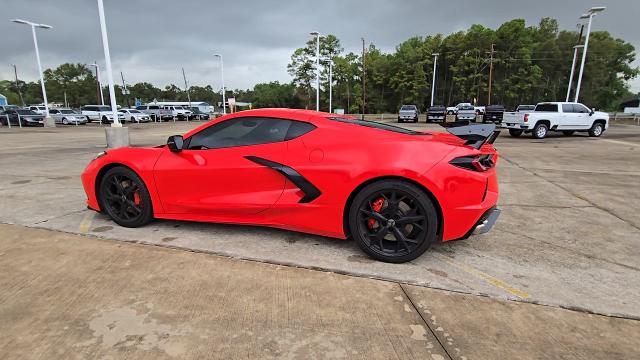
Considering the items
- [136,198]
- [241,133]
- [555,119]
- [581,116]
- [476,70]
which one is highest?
[476,70]

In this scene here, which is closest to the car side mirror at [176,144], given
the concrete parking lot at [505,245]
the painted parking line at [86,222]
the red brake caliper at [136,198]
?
the red brake caliper at [136,198]

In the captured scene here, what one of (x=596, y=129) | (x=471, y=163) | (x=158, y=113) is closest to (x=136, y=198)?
(x=471, y=163)

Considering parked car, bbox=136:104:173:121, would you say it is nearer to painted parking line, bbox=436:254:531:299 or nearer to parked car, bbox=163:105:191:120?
parked car, bbox=163:105:191:120

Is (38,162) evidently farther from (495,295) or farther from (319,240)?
(495,295)

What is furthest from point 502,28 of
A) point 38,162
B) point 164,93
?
point 164,93

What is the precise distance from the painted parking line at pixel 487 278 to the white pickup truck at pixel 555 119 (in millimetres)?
15864

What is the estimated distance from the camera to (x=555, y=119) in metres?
16.9

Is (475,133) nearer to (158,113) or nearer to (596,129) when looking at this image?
(596,129)

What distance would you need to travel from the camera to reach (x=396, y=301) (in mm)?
2648

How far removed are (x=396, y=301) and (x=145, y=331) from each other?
1613 millimetres

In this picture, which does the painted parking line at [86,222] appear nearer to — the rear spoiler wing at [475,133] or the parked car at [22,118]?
the rear spoiler wing at [475,133]

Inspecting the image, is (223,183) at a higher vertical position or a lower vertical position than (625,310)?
higher

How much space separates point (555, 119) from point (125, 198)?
59.5 feet

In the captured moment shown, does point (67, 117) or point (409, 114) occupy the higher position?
point (409, 114)
